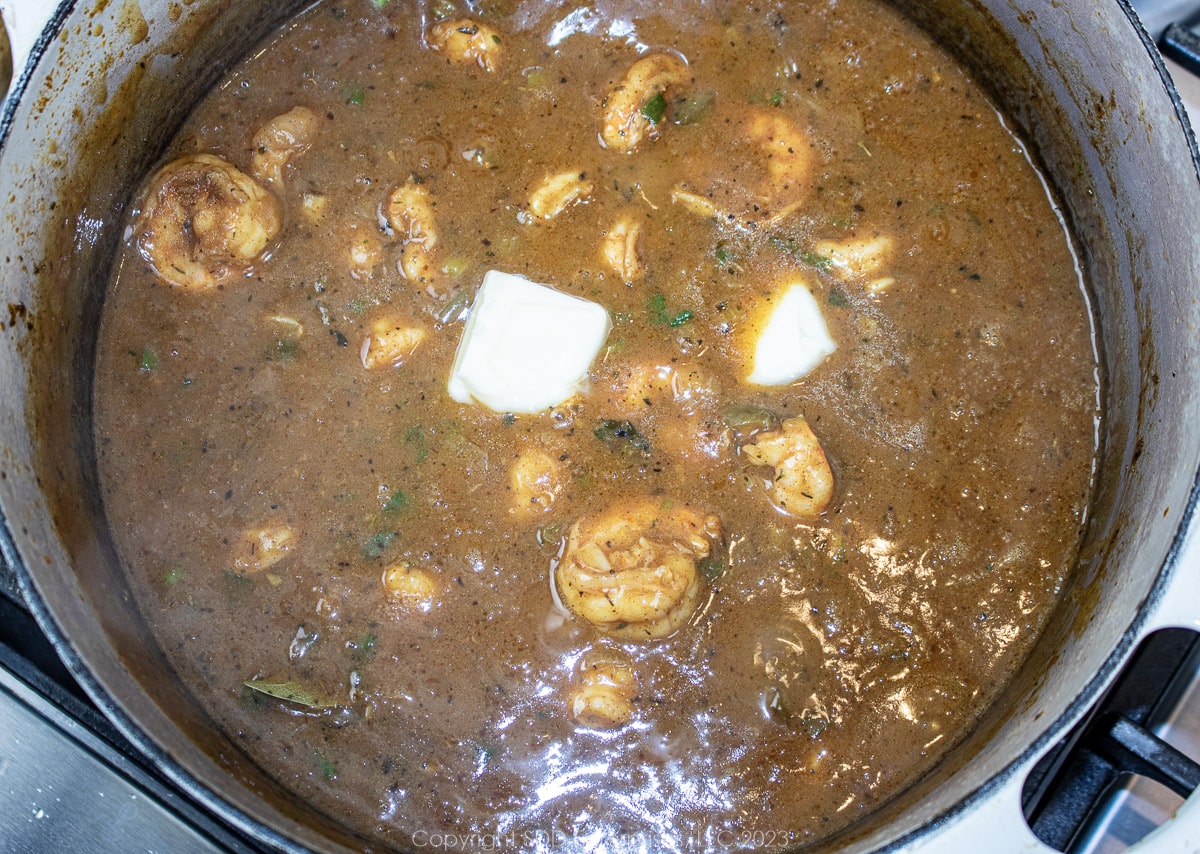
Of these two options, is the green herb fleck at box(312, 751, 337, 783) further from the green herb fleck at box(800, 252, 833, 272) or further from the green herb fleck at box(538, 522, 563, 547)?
the green herb fleck at box(800, 252, 833, 272)

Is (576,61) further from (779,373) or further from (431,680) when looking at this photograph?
(431,680)

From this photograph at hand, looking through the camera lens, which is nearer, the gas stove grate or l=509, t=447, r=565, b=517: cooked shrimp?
the gas stove grate

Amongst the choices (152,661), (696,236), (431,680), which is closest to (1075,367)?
(696,236)

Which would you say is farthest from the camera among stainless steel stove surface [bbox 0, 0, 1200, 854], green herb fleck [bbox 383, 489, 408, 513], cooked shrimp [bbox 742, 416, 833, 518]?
green herb fleck [bbox 383, 489, 408, 513]

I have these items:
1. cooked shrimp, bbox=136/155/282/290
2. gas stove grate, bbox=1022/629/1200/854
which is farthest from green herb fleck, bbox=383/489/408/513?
gas stove grate, bbox=1022/629/1200/854

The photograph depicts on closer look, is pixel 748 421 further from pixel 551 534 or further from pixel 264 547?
pixel 264 547

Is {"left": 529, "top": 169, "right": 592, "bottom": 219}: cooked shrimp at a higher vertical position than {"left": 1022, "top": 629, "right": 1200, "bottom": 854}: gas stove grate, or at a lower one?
higher
